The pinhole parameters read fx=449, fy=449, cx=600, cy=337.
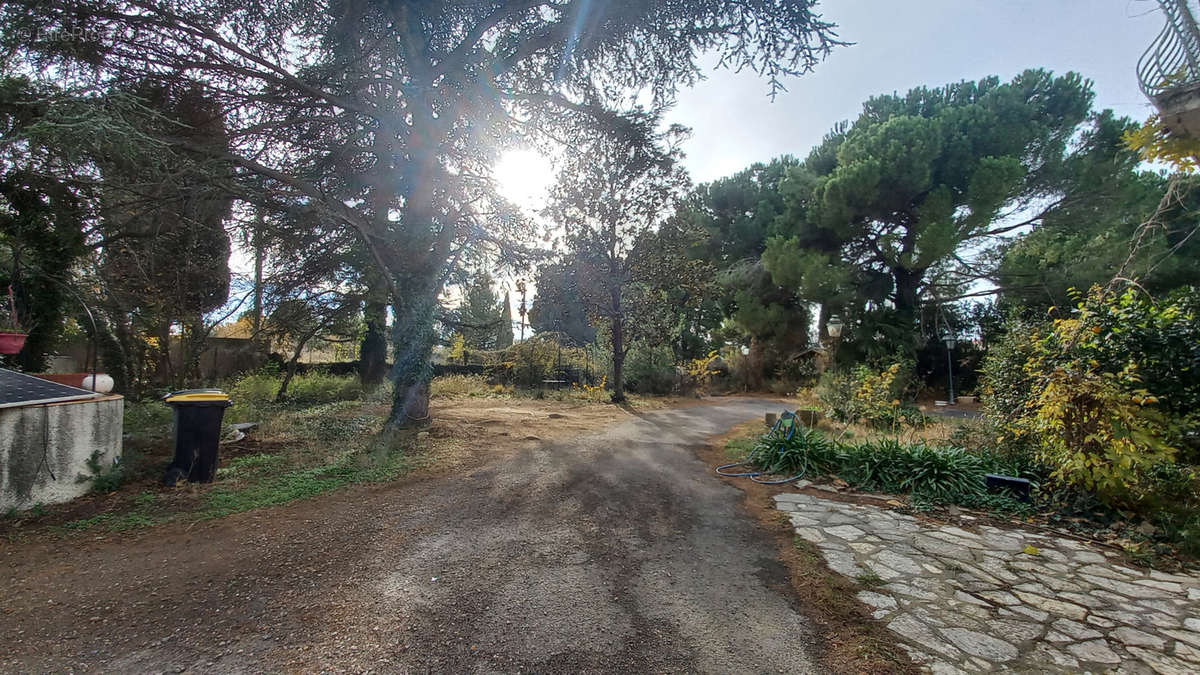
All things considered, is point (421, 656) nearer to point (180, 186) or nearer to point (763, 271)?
point (180, 186)

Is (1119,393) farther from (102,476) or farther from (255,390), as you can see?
(255,390)

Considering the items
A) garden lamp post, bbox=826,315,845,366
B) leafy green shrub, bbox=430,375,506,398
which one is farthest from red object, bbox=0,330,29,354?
garden lamp post, bbox=826,315,845,366

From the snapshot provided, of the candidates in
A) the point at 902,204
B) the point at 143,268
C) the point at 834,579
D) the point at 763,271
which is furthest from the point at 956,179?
the point at 143,268

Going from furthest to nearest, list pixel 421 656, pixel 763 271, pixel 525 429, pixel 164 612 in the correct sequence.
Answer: pixel 763 271
pixel 525 429
pixel 164 612
pixel 421 656

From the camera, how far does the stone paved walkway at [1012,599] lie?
2143 millimetres

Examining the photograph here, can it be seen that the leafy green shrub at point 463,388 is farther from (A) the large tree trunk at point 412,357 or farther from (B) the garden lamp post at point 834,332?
(B) the garden lamp post at point 834,332

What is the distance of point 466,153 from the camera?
22.5 feet

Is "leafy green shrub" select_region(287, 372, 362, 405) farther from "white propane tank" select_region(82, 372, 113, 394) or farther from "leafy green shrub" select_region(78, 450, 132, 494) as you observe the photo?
"leafy green shrub" select_region(78, 450, 132, 494)

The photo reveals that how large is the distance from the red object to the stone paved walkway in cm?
711

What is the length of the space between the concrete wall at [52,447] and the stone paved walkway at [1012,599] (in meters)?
5.82

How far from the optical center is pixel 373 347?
43.5 ft

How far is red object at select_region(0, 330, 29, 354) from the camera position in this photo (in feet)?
13.2

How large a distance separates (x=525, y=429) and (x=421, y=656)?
5.95 m

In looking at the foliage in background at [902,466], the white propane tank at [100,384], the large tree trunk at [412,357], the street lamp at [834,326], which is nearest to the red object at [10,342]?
the white propane tank at [100,384]
